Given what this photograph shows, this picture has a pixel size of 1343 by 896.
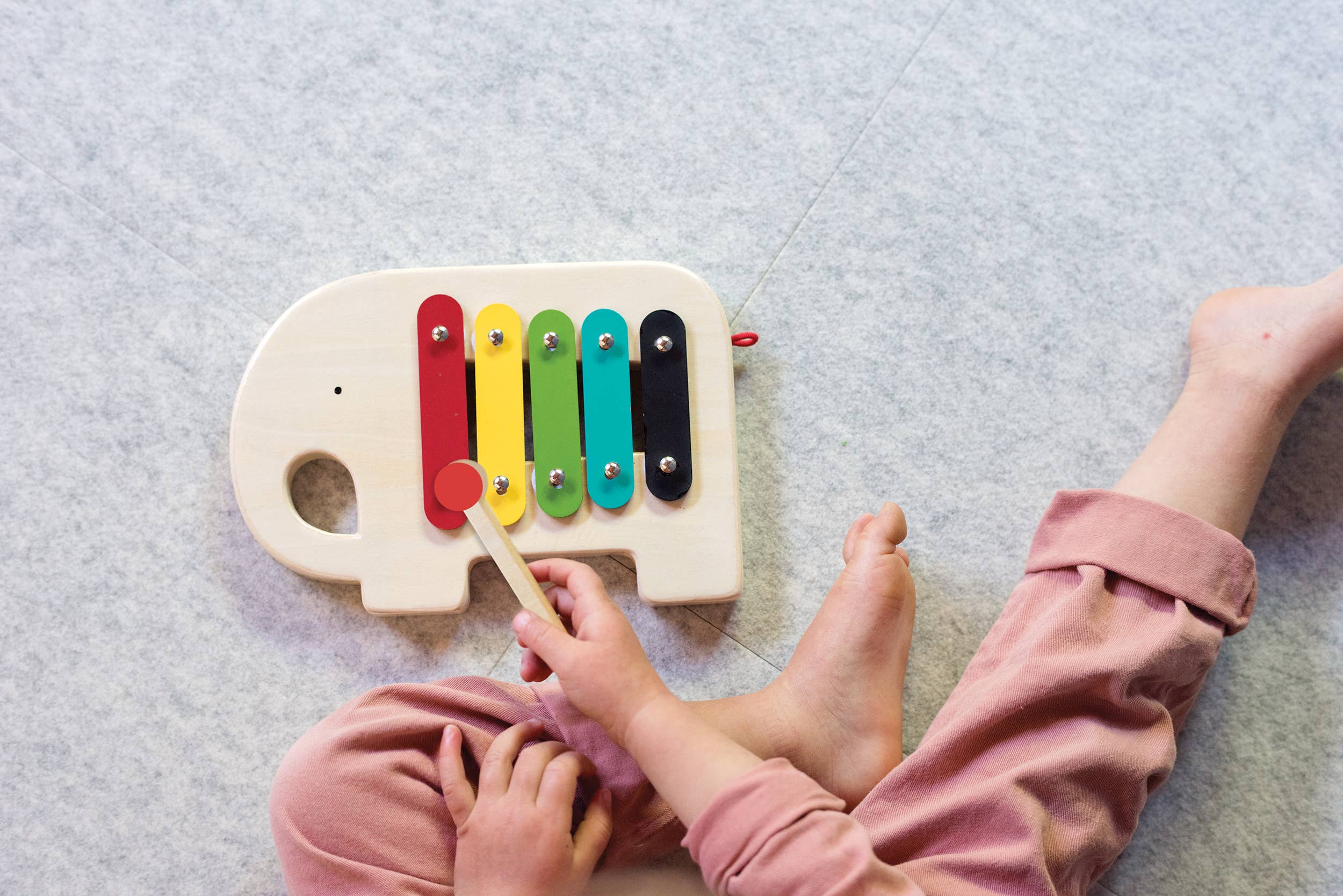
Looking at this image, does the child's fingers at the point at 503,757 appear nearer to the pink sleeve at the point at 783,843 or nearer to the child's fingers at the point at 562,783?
the child's fingers at the point at 562,783

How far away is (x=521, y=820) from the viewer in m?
0.66

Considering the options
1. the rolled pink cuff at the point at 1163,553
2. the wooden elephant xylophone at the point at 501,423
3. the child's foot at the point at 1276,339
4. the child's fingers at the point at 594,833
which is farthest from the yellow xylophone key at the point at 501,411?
the child's foot at the point at 1276,339

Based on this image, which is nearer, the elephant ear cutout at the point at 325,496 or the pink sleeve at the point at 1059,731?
the pink sleeve at the point at 1059,731

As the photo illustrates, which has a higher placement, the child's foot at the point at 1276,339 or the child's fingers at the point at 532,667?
the child's foot at the point at 1276,339

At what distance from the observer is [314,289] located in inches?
33.3

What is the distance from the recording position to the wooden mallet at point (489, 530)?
2.21ft

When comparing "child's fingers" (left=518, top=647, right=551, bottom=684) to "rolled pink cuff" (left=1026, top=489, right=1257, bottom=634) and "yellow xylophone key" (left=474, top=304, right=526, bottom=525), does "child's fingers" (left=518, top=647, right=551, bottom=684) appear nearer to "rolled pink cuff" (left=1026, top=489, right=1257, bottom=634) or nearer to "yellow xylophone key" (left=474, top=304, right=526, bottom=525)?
"yellow xylophone key" (left=474, top=304, right=526, bottom=525)

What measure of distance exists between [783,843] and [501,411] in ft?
1.33

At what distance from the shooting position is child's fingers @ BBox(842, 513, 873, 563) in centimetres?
78

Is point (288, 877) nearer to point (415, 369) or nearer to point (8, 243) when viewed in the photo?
point (415, 369)

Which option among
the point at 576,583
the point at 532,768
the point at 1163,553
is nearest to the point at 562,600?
the point at 576,583

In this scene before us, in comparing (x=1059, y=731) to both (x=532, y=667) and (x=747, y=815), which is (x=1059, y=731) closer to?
(x=747, y=815)

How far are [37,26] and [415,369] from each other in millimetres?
529

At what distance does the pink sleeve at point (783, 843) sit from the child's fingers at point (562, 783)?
11 centimetres
